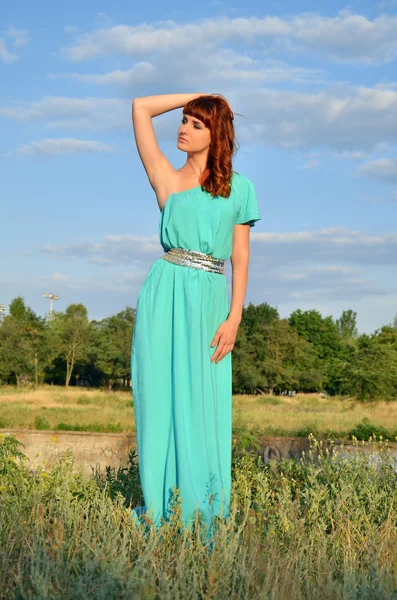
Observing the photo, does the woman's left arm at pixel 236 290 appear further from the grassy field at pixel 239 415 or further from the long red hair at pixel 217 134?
the grassy field at pixel 239 415

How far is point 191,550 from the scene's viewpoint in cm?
330

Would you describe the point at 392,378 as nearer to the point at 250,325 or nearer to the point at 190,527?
the point at 250,325

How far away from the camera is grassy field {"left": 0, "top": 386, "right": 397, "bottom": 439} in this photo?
743 inches

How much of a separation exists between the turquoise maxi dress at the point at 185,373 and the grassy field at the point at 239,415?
180 inches

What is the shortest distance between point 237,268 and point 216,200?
1.25 ft

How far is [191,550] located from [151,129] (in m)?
2.19

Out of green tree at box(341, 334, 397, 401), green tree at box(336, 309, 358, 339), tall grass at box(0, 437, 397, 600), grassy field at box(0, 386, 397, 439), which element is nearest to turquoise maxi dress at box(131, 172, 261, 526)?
tall grass at box(0, 437, 397, 600)

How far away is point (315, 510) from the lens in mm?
4145

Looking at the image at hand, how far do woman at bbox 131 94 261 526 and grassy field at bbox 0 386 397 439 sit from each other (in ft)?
15.0

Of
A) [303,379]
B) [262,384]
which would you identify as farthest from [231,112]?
[303,379]

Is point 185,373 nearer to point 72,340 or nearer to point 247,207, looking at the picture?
point 247,207

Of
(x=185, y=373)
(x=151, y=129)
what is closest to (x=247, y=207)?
(x=151, y=129)

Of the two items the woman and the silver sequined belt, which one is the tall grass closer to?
the woman

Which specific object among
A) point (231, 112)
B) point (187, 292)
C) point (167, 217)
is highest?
point (231, 112)
